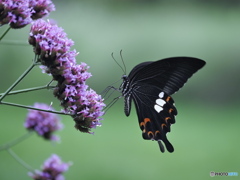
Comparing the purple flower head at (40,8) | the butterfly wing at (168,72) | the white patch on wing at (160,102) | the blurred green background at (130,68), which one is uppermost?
the purple flower head at (40,8)

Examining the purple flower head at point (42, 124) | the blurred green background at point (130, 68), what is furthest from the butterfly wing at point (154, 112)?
the blurred green background at point (130, 68)

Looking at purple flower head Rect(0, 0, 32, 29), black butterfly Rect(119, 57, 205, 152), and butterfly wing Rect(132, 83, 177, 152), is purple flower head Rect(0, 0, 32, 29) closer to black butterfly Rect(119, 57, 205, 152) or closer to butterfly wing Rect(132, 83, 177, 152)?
black butterfly Rect(119, 57, 205, 152)

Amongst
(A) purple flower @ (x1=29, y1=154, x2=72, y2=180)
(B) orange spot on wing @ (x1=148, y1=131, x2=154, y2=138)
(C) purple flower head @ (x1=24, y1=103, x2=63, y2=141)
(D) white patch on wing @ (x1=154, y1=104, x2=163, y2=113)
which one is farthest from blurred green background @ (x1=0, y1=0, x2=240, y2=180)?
(B) orange spot on wing @ (x1=148, y1=131, x2=154, y2=138)

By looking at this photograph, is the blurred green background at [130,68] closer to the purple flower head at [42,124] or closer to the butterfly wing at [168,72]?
the purple flower head at [42,124]

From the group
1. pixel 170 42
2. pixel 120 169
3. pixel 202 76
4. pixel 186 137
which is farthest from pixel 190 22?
pixel 120 169

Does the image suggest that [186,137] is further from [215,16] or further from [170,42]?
[215,16]
